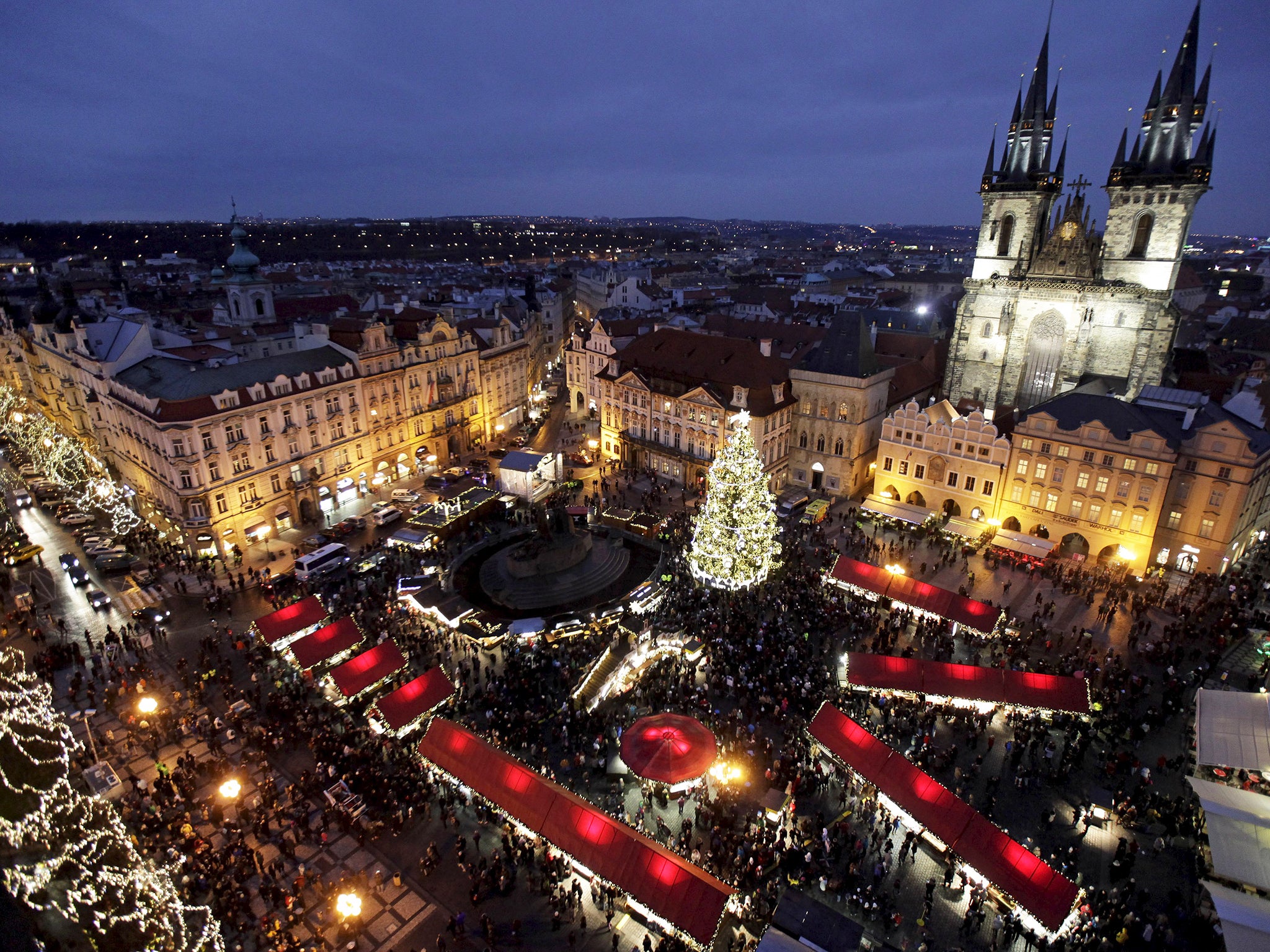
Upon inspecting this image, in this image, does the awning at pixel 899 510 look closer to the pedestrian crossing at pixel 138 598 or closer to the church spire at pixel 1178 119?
the church spire at pixel 1178 119

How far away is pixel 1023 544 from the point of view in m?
44.1

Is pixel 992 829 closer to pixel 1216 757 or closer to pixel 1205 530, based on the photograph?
pixel 1216 757

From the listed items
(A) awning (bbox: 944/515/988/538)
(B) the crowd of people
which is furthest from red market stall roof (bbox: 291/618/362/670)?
(A) awning (bbox: 944/515/988/538)

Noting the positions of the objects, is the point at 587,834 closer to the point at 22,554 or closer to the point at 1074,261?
the point at 22,554

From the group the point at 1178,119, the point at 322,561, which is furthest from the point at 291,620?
the point at 1178,119

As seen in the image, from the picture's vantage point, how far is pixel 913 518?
48.5 m

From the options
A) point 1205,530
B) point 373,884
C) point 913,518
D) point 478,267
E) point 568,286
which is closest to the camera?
point 373,884

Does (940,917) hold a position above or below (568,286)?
below

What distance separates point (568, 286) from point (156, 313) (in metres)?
67.4

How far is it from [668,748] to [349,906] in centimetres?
1114

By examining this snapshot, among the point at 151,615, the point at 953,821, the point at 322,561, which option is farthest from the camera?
the point at 322,561

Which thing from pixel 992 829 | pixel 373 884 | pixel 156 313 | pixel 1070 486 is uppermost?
pixel 156 313

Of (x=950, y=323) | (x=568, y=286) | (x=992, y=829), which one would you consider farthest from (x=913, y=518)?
(x=568, y=286)

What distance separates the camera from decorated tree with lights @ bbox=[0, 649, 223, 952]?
1251 centimetres
